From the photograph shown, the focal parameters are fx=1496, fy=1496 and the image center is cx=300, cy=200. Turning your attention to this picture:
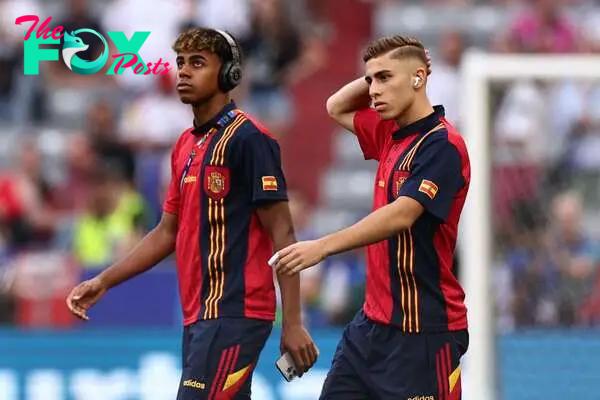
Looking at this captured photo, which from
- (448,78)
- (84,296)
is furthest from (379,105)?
(448,78)

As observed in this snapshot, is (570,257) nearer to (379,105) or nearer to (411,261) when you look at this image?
(411,261)

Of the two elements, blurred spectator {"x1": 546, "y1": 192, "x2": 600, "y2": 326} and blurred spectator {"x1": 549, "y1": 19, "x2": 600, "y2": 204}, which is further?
blurred spectator {"x1": 549, "y1": 19, "x2": 600, "y2": 204}

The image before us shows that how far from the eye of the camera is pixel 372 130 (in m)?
6.29

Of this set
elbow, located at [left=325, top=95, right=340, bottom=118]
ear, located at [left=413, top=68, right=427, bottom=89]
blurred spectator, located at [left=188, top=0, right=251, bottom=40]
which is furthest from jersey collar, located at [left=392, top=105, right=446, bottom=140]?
blurred spectator, located at [left=188, top=0, right=251, bottom=40]

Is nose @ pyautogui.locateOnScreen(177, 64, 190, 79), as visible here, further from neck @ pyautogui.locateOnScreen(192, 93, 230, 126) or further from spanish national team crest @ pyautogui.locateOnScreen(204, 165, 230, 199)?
spanish national team crest @ pyautogui.locateOnScreen(204, 165, 230, 199)

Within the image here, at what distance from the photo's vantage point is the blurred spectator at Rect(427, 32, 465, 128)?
528 inches

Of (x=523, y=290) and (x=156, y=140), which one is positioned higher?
(x=156, y=140)

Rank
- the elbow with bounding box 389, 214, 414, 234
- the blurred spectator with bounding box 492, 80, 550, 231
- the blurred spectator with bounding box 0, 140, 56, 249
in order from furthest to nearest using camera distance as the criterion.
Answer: the blurred spectator with bounding box 0, 140, 56, 249
the blurred spectator with bounding box 492, 80, 550, 231
the elbow with bounding box 389, 214, 414, 234

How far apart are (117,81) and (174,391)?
5.88m

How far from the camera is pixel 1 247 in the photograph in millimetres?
12586

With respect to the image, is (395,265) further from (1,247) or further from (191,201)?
(1,247)

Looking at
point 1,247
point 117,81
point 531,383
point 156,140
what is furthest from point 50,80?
point 531,383

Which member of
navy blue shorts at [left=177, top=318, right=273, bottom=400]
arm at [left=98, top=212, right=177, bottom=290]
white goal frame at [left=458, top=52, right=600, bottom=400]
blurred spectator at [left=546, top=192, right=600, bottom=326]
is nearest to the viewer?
navy blue shorts at [left=177, top=318, right=273, bottom=400]

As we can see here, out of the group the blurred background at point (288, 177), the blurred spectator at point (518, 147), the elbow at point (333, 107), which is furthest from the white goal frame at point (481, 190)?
the elbow at point (333, 107)
